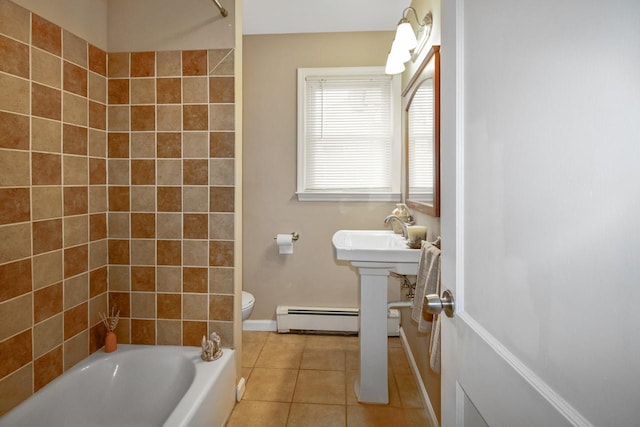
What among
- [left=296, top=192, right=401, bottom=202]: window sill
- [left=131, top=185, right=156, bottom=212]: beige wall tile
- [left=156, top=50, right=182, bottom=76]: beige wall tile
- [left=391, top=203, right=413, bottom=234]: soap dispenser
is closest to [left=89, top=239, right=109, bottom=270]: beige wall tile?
[left=131, top=185, right=156, bottom=212]: beige wall tile

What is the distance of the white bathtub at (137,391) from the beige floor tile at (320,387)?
0.41 m

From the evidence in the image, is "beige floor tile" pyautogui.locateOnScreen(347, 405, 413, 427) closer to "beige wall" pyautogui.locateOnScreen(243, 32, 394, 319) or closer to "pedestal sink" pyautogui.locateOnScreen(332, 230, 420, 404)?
"pedestal sink" pyautogui.locateOnScreen(332, 230, 420, 404)

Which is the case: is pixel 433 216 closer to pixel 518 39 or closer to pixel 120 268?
pixel 518 39

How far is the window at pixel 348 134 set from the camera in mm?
2652

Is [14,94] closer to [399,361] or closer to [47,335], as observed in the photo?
[47,335]

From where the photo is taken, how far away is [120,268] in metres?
1.78

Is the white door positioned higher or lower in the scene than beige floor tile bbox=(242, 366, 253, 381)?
higher

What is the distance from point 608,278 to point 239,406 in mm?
1915

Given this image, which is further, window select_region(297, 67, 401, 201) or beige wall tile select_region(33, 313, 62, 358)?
window select_region(297, 67, 401, 201)

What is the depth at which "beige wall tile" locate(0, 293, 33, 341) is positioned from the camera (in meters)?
1.20

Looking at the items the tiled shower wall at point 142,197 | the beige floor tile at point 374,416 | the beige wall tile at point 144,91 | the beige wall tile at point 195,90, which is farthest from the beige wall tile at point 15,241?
the beige floor tile at point 374,416

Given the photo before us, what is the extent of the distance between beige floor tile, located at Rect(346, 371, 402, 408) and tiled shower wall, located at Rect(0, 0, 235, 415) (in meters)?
0.78

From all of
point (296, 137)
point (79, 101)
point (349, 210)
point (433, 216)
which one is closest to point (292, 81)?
point (296, 137)

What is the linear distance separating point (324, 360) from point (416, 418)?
75 cm
